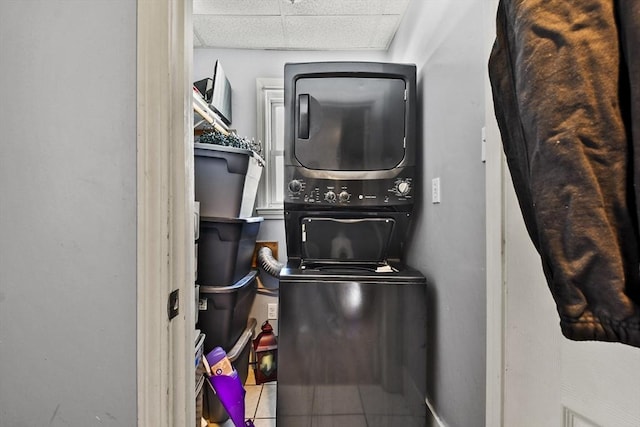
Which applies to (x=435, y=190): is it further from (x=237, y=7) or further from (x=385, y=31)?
(x=237, y=7)

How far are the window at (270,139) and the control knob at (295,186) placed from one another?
85 centimetres

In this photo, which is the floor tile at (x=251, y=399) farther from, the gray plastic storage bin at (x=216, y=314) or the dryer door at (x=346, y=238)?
the dryer door at (x=346, y=238)

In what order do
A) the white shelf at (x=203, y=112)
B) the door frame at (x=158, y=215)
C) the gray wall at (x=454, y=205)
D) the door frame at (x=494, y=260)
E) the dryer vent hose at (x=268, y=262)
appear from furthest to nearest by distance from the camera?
1. the dryer vent hose at (x=268, y=262)
2. the white shelf at (x=203, y=112)
3. the gray wall at (x=454, y=205)
4. the door frame at (x=494, y=260)
5. the door frame at (x=158, y=215)

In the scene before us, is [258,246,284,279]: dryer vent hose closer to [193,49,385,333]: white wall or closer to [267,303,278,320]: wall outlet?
[193,49,385,333]: white wall

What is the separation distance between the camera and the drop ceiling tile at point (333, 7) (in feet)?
6.24

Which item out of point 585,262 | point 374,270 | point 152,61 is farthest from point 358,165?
point 585,262

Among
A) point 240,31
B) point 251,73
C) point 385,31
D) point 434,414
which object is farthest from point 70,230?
point 385,31

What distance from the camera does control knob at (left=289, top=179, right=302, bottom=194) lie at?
1678 mm

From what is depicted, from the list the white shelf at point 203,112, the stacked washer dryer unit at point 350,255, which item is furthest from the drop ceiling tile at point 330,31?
the white shelf at point 203,112

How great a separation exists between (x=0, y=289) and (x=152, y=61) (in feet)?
1.92

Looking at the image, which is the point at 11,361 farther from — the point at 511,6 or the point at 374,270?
the point at 374,270

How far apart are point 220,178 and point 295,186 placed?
42cm

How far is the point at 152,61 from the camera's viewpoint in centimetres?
65

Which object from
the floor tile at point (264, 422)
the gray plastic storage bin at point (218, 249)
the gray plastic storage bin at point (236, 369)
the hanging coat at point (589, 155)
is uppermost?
the hanging coat at point (589, 155)
